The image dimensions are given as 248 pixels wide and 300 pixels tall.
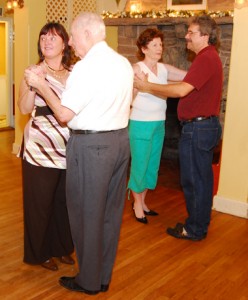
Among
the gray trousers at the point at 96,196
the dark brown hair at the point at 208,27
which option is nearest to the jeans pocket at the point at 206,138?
the dark brown hair at the point at 208,27

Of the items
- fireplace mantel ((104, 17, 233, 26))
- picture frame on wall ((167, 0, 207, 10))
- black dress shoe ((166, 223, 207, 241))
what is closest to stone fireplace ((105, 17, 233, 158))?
fireplace mantel ((104, 17, 233, 26))

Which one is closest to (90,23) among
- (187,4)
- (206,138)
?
(206,138)

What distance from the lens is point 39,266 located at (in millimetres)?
2832

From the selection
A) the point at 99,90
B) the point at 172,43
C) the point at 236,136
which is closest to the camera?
the point at 99,90

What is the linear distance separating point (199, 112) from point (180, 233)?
98 cm

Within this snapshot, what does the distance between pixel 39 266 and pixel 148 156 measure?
49.4 inches

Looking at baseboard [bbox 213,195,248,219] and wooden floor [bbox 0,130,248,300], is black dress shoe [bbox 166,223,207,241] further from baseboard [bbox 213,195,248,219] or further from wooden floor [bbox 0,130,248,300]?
baseboard [bbox 213,195,248,219]

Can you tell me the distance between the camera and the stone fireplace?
199 inches

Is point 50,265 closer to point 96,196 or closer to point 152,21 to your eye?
point 96,196

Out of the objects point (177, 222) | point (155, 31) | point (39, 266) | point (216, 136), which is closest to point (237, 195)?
point (177, 222)

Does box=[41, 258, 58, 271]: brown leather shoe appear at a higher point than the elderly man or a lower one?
lower

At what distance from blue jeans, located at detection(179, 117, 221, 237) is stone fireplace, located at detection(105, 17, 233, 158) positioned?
2120mm

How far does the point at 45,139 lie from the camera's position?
8.21 feet

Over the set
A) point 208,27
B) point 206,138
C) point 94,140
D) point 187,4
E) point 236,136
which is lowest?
point 236,136
